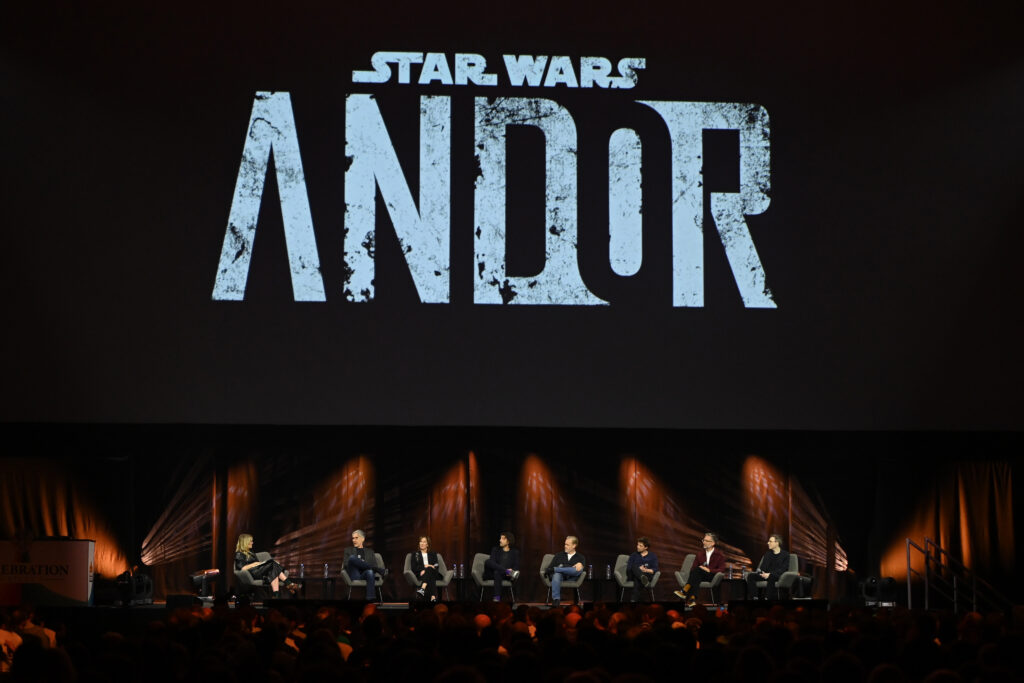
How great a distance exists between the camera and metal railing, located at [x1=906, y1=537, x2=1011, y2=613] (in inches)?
537

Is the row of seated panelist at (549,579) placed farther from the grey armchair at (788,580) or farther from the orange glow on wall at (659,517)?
the orange glow on wall at (659,517)

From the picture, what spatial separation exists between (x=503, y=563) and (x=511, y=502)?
1.40m

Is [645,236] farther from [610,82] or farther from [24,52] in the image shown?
[24,52]

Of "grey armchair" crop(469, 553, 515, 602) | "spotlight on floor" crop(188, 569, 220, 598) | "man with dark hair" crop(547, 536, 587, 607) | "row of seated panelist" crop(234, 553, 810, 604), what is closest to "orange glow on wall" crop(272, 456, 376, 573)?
"row of seated panelist" crop(234, 553, 810, 604)

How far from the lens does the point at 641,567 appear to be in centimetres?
1366

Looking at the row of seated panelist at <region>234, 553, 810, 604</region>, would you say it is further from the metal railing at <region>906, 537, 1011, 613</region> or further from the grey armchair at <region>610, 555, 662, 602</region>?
the metal railing at <region>906, 537, 1011, 613</region>

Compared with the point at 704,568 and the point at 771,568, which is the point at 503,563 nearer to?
the point at 704,568

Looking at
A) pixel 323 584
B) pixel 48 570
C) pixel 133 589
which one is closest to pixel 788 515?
pixel 323 584

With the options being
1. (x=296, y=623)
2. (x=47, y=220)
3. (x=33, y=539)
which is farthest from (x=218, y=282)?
(x=296, y=623)

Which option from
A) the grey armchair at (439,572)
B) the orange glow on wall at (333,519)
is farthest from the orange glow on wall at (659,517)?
the orange glow on wall at (333,519)

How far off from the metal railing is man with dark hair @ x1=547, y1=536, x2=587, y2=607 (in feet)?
11.8

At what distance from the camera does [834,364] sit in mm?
12781

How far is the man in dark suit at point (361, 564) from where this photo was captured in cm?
1353

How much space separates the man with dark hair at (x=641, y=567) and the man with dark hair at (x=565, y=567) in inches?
22.0
